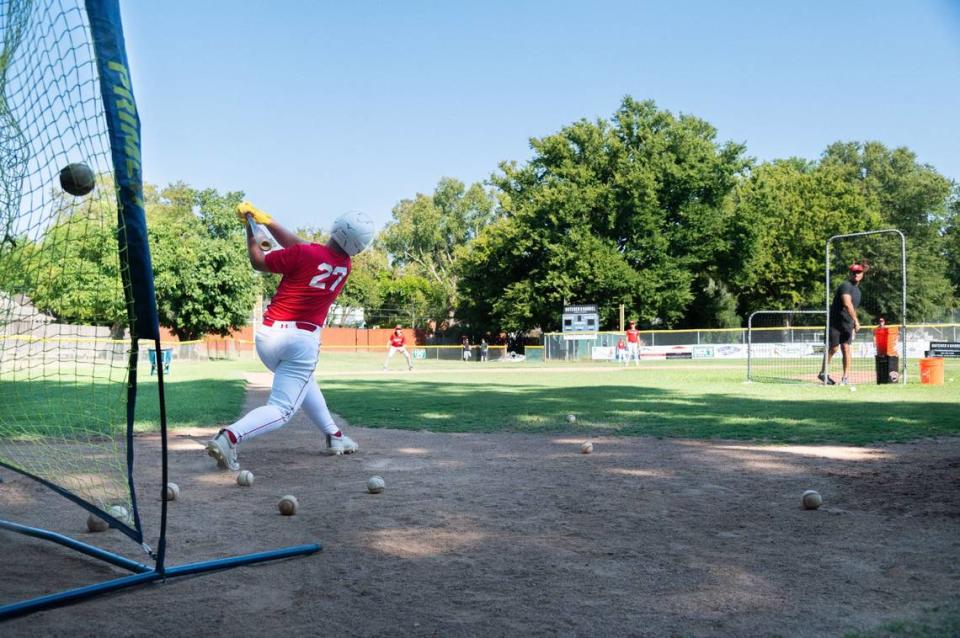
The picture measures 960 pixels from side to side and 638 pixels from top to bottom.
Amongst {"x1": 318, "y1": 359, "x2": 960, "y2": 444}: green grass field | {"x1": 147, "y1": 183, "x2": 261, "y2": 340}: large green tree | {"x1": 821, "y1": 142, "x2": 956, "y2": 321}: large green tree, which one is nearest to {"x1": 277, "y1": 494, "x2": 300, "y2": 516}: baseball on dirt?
{"x1": 318, "y1": 359, "x2": 960, "y2": 444}: green grass field

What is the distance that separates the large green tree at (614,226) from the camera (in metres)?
53.7

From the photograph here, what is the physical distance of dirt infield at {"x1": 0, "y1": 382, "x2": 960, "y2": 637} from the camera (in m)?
3.07

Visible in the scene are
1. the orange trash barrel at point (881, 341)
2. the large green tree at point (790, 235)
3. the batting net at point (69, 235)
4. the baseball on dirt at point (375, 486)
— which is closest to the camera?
the batting net at point (69, 235)

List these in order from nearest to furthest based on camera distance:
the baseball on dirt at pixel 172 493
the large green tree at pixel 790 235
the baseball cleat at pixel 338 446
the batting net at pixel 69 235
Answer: the batting net at pixel 69 235
the baseball on dirt at pixel 172 493
the baseball cleat at pixel 338 446
the large green tree at pixel 790 235

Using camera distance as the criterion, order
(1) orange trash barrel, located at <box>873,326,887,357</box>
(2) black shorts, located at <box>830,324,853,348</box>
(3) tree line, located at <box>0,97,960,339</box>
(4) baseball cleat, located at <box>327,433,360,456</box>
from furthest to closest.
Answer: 1. (3) tree line, located at <box>0,97,960,339</box>
2. (1) orange trash barrel, located at <box>873,326,887,357</box>
3. (2) black shorts, located at <box>830,324,853,348</box>
4. (4) baseball cleat, located at <box>327,433,360,456</box>

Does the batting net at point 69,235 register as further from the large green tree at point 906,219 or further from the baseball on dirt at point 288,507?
the large green tree at point 906,219

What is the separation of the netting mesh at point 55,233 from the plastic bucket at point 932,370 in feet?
52.6

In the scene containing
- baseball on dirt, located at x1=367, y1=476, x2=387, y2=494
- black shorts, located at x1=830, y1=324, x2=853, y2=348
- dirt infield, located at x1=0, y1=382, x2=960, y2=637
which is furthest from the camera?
black shorts, located at x1=830, y1=324, x2=853, y2=348

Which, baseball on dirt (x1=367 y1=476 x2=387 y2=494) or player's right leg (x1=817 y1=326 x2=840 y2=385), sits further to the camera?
player's right leg (x1=817 y1=326 x2=840 y2=385)

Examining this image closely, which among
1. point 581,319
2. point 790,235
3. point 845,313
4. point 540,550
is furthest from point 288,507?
point 790,235

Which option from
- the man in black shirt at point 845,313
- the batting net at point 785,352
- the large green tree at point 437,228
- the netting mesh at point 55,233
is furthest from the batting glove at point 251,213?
the large green tree at point 437,228

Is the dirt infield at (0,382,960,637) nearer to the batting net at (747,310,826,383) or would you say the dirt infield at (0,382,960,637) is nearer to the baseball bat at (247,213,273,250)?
the baseball bat at (247,213,273,250)

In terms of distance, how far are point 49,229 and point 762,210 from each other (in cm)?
5788

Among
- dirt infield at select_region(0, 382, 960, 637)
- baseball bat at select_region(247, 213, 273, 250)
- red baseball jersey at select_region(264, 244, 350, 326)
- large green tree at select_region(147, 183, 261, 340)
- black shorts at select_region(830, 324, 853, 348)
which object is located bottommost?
dirt infield at select_region(0, 382, 960, 637)
